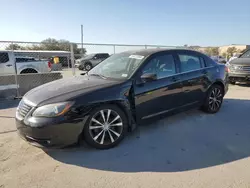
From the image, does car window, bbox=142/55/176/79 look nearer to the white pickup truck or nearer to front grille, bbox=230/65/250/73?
front grille, bbox=230/65/250/73

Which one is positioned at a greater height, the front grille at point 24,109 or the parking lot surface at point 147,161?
the front grille at point 24,109

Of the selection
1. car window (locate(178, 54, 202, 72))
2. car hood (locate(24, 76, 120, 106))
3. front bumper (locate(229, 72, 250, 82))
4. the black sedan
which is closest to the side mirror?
the black sedan

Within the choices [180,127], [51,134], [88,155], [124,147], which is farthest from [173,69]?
[51,134]

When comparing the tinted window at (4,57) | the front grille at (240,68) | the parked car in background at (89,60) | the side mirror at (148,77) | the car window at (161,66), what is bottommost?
the parked car in background at (89,60)

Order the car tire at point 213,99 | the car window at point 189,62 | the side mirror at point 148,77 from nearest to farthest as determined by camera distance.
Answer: the side mirror at point 148,77
the car window at point 189,62
the car tire at point 213,99

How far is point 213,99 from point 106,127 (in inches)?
116

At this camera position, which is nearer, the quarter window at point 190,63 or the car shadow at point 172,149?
the car shadow at point 172,149

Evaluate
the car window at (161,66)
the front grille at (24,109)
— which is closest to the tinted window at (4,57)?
the front grille at (24,109)

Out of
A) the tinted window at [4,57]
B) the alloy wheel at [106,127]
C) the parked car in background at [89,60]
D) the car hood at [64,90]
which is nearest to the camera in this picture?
the car hood at [64,90]

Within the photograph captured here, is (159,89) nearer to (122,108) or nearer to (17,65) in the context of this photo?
(122,108)

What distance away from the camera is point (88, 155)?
3250mm

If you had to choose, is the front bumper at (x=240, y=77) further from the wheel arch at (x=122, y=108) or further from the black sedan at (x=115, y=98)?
the wheel arch at (x=122, y=108)

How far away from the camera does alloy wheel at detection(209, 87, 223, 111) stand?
506 centimetres

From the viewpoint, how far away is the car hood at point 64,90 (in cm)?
315
